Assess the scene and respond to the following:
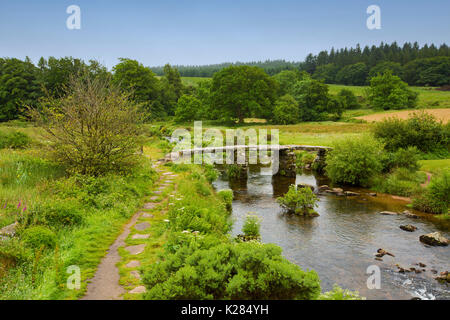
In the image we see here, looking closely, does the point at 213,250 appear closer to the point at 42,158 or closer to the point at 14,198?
the point at 14,198

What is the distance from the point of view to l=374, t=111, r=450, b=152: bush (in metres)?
27.6

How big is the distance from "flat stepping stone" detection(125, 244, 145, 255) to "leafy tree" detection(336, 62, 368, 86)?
116169mm

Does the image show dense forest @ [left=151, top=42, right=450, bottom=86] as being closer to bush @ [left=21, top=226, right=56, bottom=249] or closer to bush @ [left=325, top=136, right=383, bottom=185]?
bush @ [left=325, top=136, right=383, bottom=185]

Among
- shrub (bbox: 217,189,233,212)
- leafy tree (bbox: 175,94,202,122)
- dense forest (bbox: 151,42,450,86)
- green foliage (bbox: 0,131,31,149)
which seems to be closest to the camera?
shrub (bbox: 217,189,233,212)

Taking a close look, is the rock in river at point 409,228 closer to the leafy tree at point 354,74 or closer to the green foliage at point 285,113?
the green foliage at point 285,113

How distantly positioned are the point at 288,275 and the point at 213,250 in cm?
161

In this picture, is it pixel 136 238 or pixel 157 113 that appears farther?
pixel 157 113

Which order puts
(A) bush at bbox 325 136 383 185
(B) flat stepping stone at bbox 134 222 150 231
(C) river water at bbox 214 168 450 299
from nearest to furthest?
1. (B) flat stepping stone at bbox 134 222 150 231
2. (C) river water at bbox 214 168 450 299
3. (A) bush at bbox 325 136 383 185

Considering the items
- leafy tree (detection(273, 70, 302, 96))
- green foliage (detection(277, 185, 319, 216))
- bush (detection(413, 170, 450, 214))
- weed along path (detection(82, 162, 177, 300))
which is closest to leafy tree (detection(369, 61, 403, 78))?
leafy tree (detection(273, 70, 302, 96))

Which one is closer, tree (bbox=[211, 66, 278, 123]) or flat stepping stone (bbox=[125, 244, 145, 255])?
flat stepping stone (bbox=[125, 244, 145, 255])

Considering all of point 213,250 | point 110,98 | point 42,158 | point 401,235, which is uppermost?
point 110,98

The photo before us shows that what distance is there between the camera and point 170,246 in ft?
25.7

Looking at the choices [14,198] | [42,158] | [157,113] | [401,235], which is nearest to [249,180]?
[401,235]

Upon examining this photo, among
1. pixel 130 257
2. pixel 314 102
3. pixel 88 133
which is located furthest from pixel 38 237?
pixel 314 102
